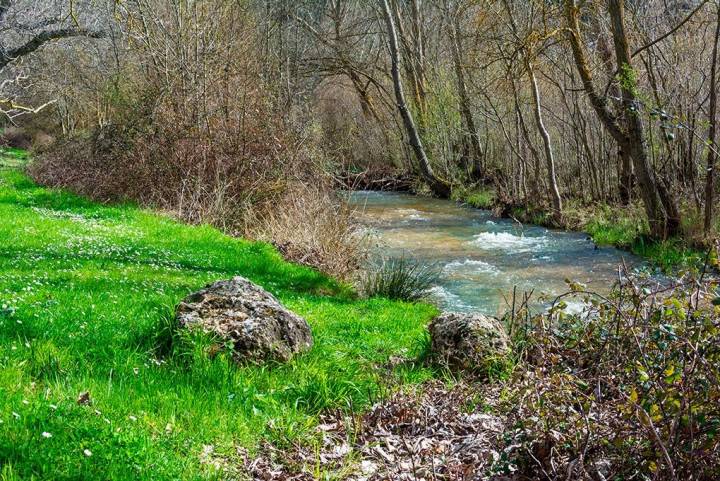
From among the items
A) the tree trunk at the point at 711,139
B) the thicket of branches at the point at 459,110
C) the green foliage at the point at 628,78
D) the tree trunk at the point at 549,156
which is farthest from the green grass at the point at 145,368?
the tree trunk at the point at 549,156

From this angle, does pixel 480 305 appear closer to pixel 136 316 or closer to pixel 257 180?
pixel 136 316

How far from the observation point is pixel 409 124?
27.8 meters

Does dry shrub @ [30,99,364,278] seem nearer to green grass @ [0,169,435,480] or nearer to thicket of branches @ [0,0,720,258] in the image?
thicket of branches @ [0,0,720,258]

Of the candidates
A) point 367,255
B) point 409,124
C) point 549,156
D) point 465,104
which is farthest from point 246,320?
point 409,124

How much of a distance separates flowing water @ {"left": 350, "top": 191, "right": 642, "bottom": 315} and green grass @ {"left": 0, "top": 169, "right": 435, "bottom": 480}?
7.99 feet

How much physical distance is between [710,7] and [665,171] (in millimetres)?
4077

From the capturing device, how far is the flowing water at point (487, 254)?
12906mm

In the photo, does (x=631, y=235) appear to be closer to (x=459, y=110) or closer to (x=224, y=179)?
(x=224, y=179)

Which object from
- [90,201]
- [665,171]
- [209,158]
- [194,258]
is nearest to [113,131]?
[90,201]

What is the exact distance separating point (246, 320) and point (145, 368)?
1148mm

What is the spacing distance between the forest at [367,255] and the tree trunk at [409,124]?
0.19m

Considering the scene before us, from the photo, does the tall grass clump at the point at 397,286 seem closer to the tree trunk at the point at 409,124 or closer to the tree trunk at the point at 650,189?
the tree trunk at the point at 650,189

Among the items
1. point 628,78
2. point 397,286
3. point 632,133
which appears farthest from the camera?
point 632,133

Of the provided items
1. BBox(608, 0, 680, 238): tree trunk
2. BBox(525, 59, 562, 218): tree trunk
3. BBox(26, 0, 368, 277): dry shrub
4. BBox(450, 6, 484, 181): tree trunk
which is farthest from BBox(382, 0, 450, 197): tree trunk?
BBox(608, 0, 680, 238): tree trunk
